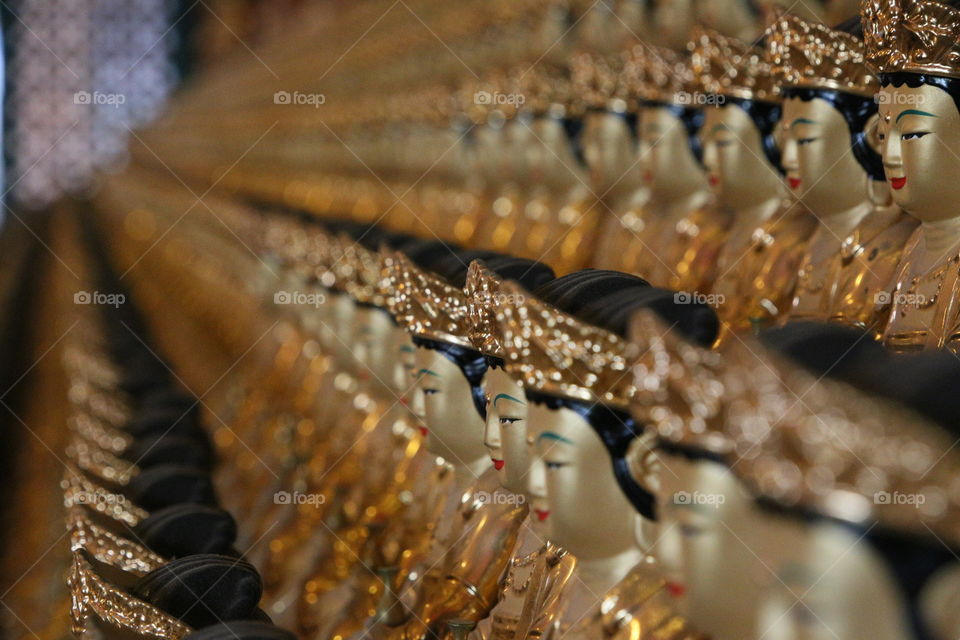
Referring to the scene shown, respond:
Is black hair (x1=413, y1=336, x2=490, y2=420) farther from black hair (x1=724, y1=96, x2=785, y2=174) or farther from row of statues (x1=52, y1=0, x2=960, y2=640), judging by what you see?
black hair (x1=724, y1=96, x2=785, y2=174)

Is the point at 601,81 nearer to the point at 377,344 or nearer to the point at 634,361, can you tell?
the point at 377,344

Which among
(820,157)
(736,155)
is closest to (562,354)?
(820,157)

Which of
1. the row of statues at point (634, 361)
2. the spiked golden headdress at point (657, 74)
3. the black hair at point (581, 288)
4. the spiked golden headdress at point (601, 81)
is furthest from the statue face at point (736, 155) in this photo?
the black hair at point (581, 288)

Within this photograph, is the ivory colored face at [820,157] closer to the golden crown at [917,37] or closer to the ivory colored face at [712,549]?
the golden crown at [917,37]

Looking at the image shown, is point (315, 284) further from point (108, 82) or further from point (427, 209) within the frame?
point (108, 82)

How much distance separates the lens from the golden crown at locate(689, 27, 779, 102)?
1156mm

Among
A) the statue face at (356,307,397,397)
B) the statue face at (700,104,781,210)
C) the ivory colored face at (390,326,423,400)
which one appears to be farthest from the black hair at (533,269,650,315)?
the statue face at (356,307,397,397)

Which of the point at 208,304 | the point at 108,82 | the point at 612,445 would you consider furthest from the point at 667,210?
the point at 108,82

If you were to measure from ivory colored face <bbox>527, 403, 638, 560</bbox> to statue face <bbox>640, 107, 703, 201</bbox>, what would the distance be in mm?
674

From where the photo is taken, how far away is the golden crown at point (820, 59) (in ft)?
3.26

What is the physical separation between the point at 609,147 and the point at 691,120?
194mm

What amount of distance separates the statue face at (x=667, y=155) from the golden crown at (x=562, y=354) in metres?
0.64

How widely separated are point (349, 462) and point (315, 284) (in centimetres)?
39

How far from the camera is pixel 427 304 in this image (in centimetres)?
105
